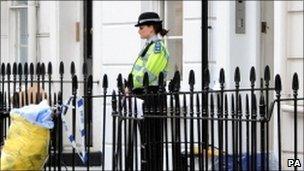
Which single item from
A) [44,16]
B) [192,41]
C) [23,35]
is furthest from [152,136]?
[23,35]

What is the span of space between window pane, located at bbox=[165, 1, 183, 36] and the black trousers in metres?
3.78

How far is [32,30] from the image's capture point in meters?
11.6

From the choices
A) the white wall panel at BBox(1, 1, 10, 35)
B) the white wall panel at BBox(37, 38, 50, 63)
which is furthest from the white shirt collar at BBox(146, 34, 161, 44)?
the white wall panel at BBox(1, 1, 10, 35)

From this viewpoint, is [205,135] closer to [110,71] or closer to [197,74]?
[197,74]

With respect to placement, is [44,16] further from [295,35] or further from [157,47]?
[157,47]

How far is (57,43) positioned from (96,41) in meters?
0.61

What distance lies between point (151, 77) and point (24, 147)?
1.98m

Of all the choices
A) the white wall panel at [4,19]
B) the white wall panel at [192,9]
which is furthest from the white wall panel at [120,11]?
the white wall panel at [4,19]

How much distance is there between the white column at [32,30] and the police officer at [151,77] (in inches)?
150

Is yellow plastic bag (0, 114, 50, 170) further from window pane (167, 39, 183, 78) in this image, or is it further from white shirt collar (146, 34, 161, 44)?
window pane (167, 39, 183, 78)

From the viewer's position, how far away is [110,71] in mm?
10805

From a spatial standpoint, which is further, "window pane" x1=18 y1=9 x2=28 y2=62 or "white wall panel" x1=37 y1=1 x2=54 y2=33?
"window pane" x1=18 y1=9 x2=28 y2=62

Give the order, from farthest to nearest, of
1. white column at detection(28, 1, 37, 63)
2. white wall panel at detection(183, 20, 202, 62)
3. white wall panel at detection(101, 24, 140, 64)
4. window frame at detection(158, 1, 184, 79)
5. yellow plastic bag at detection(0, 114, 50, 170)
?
1. white column at detection(28, 1, 37, 63)
2. white wall panel at detection(101, 24, 140, 64)
3. window frame at detection(158, 1, 184, 79)
4. white wall panel at detection(183, 20, 202, 62)
5. yellow plastic bag at detection(0, 114, 50, 170)

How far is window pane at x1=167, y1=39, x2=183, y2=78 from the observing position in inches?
413
